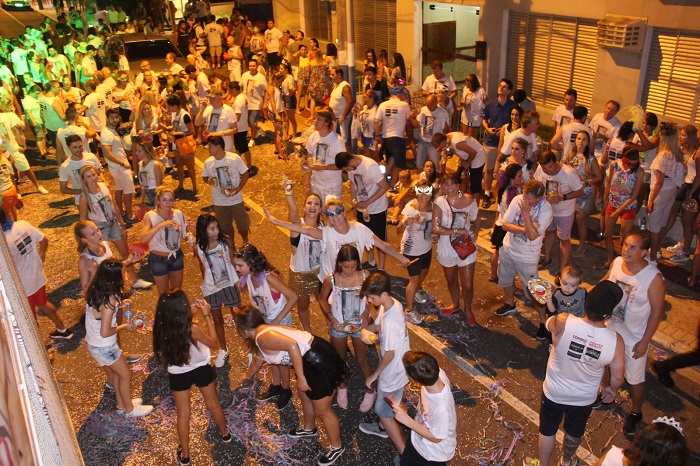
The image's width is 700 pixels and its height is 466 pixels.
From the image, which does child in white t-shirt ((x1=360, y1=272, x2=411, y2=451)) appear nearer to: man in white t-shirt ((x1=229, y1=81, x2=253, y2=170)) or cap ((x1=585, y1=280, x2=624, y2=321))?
cap ((x1=585, y1=280, x2=624, y2=321))

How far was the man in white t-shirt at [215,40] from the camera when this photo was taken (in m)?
23.3

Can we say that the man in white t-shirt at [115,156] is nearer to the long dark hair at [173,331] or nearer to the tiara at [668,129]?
the long dark hair at [173,331]

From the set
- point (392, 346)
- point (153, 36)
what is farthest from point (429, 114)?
point (153, 36)

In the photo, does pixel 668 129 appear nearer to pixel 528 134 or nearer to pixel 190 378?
pixel 528 134

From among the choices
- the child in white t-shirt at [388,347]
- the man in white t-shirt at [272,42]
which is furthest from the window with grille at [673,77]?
the man in white t-shirt at [272,42]

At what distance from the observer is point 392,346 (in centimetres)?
537

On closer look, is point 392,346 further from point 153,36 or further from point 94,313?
point 153,36

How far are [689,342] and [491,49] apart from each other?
9492 mm

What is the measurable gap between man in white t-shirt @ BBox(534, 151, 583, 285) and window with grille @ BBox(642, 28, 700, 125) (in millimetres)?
4364

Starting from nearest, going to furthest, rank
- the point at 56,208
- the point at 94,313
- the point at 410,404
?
the point at 94,313 → the point at 410,404 → the point at 56,208

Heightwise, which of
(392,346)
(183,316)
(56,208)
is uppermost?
(183,316)

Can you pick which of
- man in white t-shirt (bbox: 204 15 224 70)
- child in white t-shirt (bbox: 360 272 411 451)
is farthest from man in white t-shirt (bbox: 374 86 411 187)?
man in white t-shirt (bbox: 204 15 224 70)

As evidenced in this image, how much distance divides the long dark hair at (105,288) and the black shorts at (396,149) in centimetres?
647

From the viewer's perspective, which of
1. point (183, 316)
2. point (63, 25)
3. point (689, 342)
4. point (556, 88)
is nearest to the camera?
point (183, 316)
